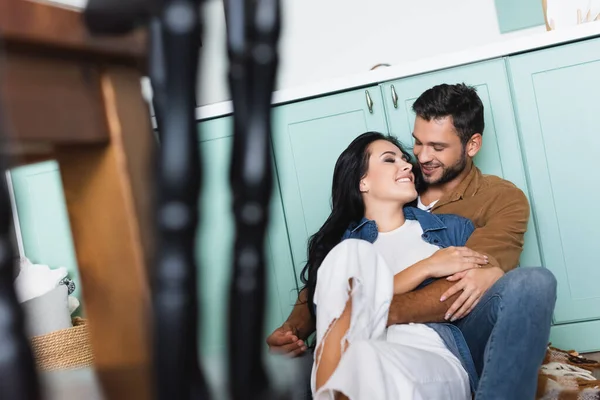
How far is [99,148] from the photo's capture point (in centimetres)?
46

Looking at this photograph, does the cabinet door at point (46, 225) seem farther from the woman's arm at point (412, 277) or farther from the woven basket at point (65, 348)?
the woman's arm at point (412, 277)

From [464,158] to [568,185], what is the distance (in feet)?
1.35

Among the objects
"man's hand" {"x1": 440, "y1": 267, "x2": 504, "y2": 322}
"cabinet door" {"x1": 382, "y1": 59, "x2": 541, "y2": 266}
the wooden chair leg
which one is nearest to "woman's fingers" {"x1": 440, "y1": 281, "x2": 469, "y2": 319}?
"man's hand" {"x1": 440, "y1": 267, "x2": 504, "y2": 322}

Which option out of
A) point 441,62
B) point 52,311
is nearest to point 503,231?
point 441,62

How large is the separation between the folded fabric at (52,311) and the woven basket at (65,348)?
0.08 m

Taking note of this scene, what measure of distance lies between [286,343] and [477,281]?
490 millimetres

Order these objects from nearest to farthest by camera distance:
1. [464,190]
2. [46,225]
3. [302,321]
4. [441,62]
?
[302,321] → [464,190] → [441,62] → [46,225]

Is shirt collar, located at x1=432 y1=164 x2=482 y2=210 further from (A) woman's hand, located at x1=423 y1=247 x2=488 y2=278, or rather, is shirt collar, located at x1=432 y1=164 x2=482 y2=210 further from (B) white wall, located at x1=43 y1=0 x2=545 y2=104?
(B) white wall, located at x1=43 y1=0 x2=545 y2=104

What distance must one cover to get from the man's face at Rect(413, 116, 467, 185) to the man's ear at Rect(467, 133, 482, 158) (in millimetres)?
30

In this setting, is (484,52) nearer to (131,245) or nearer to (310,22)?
(310,22)

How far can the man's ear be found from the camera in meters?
1.98

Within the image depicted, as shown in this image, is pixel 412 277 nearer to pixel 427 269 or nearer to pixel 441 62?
pixel 427 269

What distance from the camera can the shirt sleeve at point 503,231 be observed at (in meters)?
1.66

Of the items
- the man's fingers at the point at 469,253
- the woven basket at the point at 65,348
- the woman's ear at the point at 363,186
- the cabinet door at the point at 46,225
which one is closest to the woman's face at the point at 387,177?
the woman's ear at the point at 363,186
